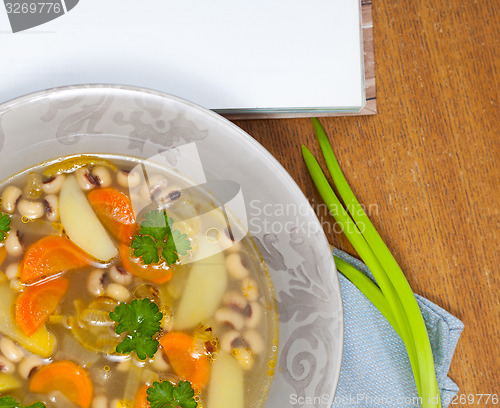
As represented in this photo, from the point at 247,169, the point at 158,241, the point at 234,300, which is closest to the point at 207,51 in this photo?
the point at 247,169

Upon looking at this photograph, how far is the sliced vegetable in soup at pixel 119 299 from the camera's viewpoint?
94 cm

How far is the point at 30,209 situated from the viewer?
3.14 ft

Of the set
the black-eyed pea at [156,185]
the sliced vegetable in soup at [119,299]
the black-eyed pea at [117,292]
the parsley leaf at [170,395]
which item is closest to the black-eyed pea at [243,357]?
the sliced vegetable in soup at [119,299]

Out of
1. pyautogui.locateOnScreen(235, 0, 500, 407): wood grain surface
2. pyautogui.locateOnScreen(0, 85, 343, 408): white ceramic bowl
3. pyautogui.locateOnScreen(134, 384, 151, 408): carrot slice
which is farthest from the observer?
pyautogui.locateOnScreen(235, 0, 500, 407): wood grain surface

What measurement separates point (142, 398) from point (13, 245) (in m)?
0.36

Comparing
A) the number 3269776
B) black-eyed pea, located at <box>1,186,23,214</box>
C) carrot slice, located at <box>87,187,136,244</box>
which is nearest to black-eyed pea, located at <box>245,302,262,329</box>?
carrot slice, located at <box>87,187,136,244</box>

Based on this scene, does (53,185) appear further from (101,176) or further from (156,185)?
(156,185)

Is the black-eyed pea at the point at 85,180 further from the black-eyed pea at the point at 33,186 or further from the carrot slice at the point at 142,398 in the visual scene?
the carrot slice at the point at 142,398

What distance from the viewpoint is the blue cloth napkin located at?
105cm

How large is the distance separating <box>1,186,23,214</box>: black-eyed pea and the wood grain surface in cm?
59

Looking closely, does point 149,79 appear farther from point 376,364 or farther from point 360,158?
point 376,364

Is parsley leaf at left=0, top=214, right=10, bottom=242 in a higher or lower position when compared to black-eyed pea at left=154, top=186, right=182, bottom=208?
higher

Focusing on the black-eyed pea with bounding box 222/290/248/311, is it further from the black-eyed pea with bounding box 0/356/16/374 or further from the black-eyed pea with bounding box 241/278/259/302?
the black-eyed pea with bounding box 0/356/16/374

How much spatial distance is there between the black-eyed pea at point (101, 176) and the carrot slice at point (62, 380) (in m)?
0.33
